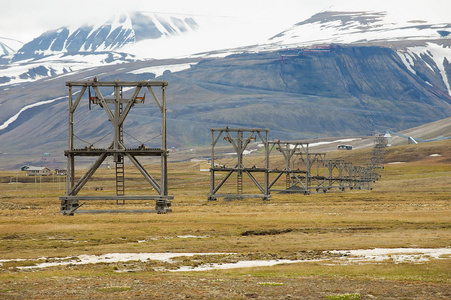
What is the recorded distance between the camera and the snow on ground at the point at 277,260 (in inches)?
1223

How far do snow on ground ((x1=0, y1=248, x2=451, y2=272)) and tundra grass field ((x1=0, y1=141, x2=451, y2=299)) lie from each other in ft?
0.29

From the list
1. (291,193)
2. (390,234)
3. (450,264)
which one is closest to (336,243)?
(390,234)

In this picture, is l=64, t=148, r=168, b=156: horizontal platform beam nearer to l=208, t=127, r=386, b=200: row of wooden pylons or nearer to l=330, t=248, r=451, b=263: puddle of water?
l=208, t=127, r=386, b=200: row of wooden pylons

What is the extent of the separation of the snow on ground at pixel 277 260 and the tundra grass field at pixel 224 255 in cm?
9

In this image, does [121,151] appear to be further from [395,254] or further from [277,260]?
[395,254]

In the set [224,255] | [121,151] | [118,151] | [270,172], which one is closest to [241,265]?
[224,255]

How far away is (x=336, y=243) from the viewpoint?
38.3 metres

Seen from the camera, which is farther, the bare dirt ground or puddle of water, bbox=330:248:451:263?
puddle of water, bbox=330:248:451:263

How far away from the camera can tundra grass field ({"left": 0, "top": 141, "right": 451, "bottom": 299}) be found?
77.8 ft

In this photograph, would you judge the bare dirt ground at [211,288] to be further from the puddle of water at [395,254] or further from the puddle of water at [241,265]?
the puddle of water at [395,254]

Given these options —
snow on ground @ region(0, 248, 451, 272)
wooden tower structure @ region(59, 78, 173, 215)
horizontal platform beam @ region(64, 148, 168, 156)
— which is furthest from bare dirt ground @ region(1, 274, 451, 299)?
wooden tower structure @ region(59, 78, 173, 215)

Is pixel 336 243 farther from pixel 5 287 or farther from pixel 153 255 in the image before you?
pixel 5 287

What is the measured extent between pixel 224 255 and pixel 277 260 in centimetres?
271

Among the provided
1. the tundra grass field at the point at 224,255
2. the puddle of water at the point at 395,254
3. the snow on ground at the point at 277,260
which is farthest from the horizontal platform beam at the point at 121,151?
Answer: the puddle of water at the point at 395,254
